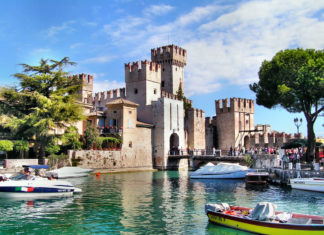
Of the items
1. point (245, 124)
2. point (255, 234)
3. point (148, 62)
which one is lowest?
point (255, 234)

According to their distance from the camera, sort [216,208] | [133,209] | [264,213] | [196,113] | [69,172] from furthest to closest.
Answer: [196,113] → [69,172] → [133,209] → [216,208] → [264,213]

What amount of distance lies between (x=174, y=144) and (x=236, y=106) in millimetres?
10912

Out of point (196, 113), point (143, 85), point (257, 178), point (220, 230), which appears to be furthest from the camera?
point (196, 113)

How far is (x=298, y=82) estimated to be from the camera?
2717 cm

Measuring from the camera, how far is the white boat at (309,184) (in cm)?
1939

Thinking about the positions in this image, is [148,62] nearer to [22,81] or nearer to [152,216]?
[22,81]

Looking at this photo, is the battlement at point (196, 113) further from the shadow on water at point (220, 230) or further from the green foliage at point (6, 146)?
the shadow on water at point (220, 230)

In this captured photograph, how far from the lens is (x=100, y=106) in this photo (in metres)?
45.1

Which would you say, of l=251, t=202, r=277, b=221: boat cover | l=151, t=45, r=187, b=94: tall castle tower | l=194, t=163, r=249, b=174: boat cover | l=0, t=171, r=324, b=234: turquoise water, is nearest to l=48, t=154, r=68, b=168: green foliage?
l=0, t=171, r=324, b=234: turquoise water

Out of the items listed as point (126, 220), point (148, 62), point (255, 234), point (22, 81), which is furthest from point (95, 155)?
point (255, 234)

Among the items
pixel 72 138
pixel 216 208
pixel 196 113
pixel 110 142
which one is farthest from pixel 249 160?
pixel 216 208

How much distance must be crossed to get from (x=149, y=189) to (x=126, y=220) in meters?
8.75

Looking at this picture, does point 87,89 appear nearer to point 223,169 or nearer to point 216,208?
point 223,169

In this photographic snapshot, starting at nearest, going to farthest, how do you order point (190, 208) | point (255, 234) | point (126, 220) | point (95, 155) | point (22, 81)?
point (255, 234) → point (126, 220) → point (190, 208) → point (22, 81) → point (95, 155)
